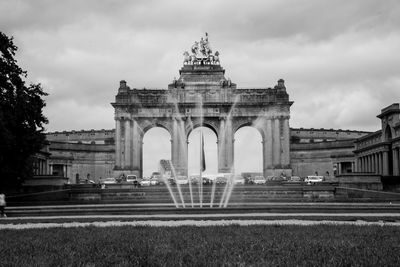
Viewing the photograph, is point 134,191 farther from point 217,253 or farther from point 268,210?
point 217,253

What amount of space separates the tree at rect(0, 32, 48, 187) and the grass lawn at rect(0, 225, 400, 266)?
1949 cm

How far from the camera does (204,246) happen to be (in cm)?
1252

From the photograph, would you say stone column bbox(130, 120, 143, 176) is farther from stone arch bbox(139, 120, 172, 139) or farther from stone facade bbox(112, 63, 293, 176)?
stone arch bbox(139, 120, 172, 139)

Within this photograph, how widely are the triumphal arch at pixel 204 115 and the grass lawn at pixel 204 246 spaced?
2478 inches

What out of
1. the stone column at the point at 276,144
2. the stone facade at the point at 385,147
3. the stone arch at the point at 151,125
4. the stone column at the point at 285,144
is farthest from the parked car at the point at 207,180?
the stone facade at the point at 385,147

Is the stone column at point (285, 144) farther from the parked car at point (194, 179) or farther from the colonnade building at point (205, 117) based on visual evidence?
the parked car at point (194, 179)

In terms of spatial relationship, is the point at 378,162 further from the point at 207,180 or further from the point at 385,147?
the point at 207,180

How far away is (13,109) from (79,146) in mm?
57530

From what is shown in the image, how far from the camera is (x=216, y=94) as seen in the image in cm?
8119

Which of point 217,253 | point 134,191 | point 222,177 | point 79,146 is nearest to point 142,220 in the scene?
point 217,253

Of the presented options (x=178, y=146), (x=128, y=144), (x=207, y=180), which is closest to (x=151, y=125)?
(x=128, y=144)

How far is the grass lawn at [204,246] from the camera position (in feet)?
34.1

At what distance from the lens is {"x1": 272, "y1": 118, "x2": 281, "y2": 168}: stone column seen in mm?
79812

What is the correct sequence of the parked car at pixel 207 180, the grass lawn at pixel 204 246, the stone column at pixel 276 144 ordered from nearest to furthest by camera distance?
1. the grass lawn at pixel 204 246
2. the parked car at pixel 207 180
3. the stone column at pixel 276 144
